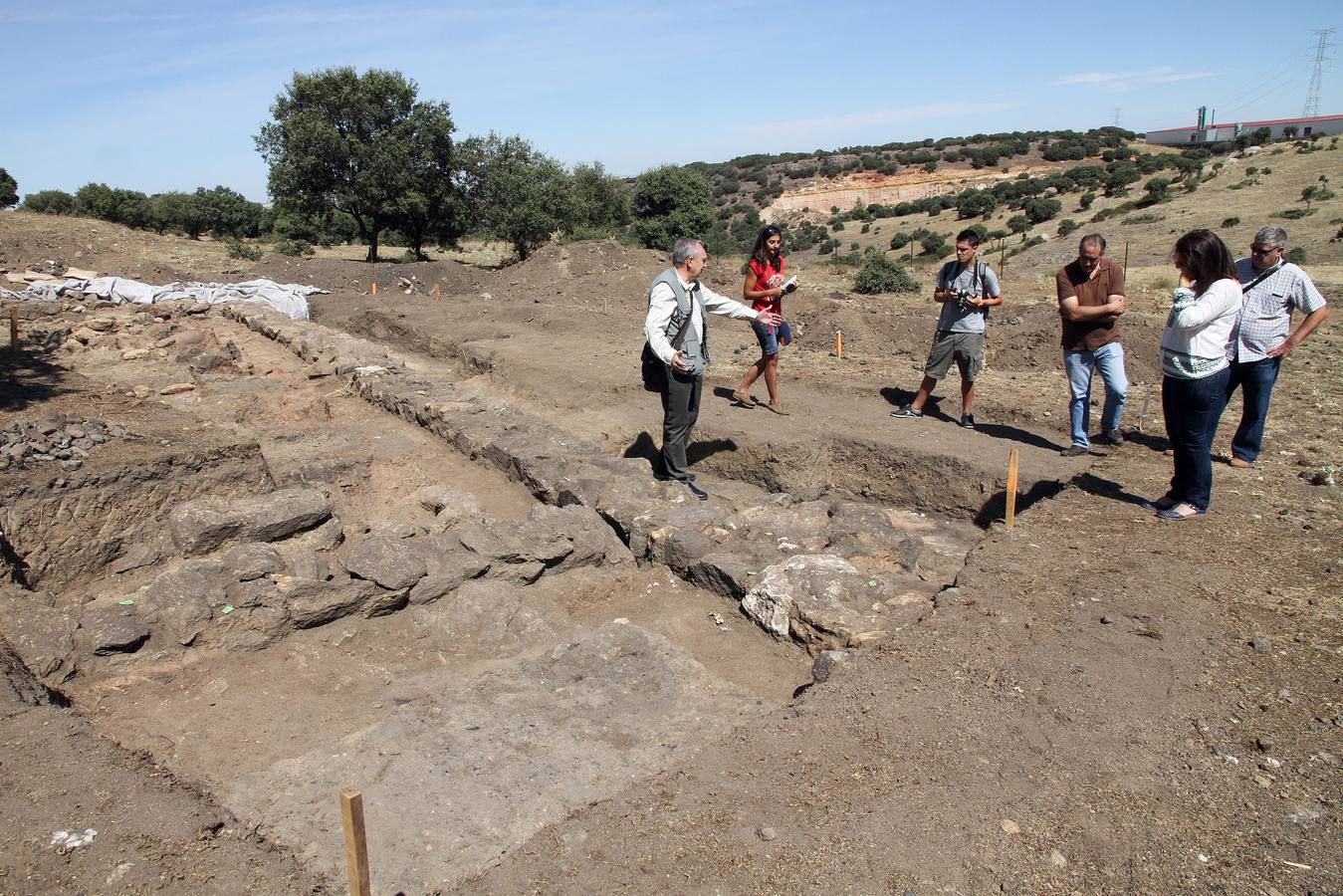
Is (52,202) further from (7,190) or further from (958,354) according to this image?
(958,354)

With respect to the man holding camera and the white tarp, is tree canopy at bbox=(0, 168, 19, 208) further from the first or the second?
the man holding camera

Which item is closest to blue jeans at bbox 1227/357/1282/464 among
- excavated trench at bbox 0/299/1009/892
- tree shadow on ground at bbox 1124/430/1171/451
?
tree shadow on ground at bbox 1124/430/1171/451

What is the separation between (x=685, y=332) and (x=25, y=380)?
8518mm

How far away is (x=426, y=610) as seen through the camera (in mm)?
5070

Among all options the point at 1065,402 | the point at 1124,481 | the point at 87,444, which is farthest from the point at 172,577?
the point at 1065,402

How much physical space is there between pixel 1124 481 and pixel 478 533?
459 centimetres

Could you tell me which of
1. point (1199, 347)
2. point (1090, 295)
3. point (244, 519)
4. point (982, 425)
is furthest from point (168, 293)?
point (1199, 347)

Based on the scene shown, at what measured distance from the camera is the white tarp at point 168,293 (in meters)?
17.9

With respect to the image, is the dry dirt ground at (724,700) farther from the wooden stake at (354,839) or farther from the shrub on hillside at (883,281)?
the shrub on hillside at (883,281)

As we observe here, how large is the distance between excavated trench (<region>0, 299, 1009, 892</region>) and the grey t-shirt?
4.69 ft

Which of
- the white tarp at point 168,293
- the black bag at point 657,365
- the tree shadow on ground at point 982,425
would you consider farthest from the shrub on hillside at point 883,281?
the black bag at point 657,365

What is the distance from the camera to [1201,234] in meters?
5.04

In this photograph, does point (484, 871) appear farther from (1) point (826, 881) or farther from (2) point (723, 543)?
(2) point (723, 543)

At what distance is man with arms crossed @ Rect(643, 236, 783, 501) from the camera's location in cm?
599
